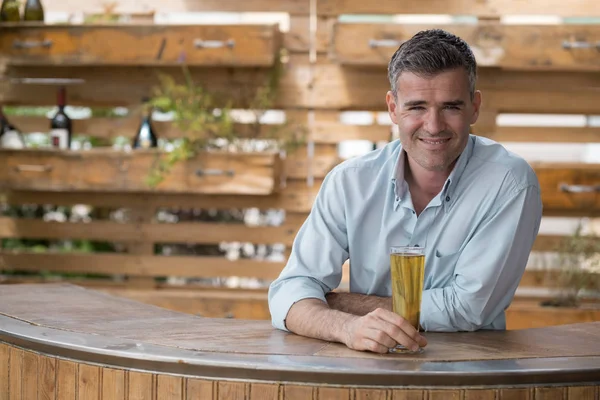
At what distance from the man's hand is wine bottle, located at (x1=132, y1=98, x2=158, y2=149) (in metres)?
2.73

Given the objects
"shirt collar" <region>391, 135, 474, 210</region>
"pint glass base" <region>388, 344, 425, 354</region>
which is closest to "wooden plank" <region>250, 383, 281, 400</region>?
"pint glass base" <region>388, 344, 425, 354</region>

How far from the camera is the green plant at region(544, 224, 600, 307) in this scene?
4207 millimetres

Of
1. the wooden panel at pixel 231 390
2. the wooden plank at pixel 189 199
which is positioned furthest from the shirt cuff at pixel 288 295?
the wooden plank at pixel 189 199

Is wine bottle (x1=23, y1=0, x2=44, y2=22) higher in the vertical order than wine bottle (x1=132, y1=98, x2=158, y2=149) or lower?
higher

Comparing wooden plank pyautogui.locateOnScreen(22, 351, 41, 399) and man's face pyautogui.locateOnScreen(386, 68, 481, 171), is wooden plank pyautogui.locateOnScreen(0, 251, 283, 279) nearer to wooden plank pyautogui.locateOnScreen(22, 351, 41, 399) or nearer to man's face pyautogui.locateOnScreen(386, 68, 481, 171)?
man's face pyautogui.locateOnScreen(386, 68, 481, 171)

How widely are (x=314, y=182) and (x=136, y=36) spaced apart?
1117 mm

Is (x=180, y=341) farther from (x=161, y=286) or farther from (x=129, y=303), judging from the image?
(x=161, y=286)

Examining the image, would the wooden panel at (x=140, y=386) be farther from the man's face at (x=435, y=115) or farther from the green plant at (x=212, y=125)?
the green plant at (x=212, y=125)

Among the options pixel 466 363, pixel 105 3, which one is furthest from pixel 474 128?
pixel 466 363

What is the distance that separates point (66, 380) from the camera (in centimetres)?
191

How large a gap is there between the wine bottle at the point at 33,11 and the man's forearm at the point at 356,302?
285 centimetres

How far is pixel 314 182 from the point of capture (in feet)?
14.8

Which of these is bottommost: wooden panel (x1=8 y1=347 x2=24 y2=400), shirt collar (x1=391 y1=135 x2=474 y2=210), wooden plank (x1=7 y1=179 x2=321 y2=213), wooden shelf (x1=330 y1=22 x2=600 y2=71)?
wooden panel (x1=8 y1=347 x2=24 y2=400)

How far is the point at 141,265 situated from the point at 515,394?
10.6 ft
